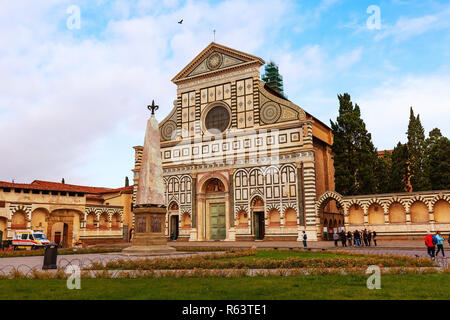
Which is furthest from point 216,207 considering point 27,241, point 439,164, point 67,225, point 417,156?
point 439,164

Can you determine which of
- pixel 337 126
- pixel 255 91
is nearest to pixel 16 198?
pixel 255 91

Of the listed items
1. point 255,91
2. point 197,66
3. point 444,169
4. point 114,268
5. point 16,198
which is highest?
point 197,66

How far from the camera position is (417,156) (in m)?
41.0

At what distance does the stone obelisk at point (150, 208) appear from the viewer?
2266cm

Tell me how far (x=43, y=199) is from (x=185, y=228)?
15.4 metres

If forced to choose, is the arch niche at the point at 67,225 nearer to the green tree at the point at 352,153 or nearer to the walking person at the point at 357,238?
the green tree at the point at 352,153

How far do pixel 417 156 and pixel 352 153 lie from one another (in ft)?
24.0

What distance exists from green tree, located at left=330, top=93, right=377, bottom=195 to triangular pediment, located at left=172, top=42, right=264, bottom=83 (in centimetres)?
1083

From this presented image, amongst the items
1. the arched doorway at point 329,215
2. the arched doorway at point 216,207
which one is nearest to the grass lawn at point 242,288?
the arched doorway at point 329,215

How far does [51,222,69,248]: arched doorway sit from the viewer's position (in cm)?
4459

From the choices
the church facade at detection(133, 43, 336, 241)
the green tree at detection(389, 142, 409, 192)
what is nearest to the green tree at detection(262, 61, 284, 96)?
the church facade at detection(133, 43, 336, 241)

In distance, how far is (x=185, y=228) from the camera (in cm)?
4472
